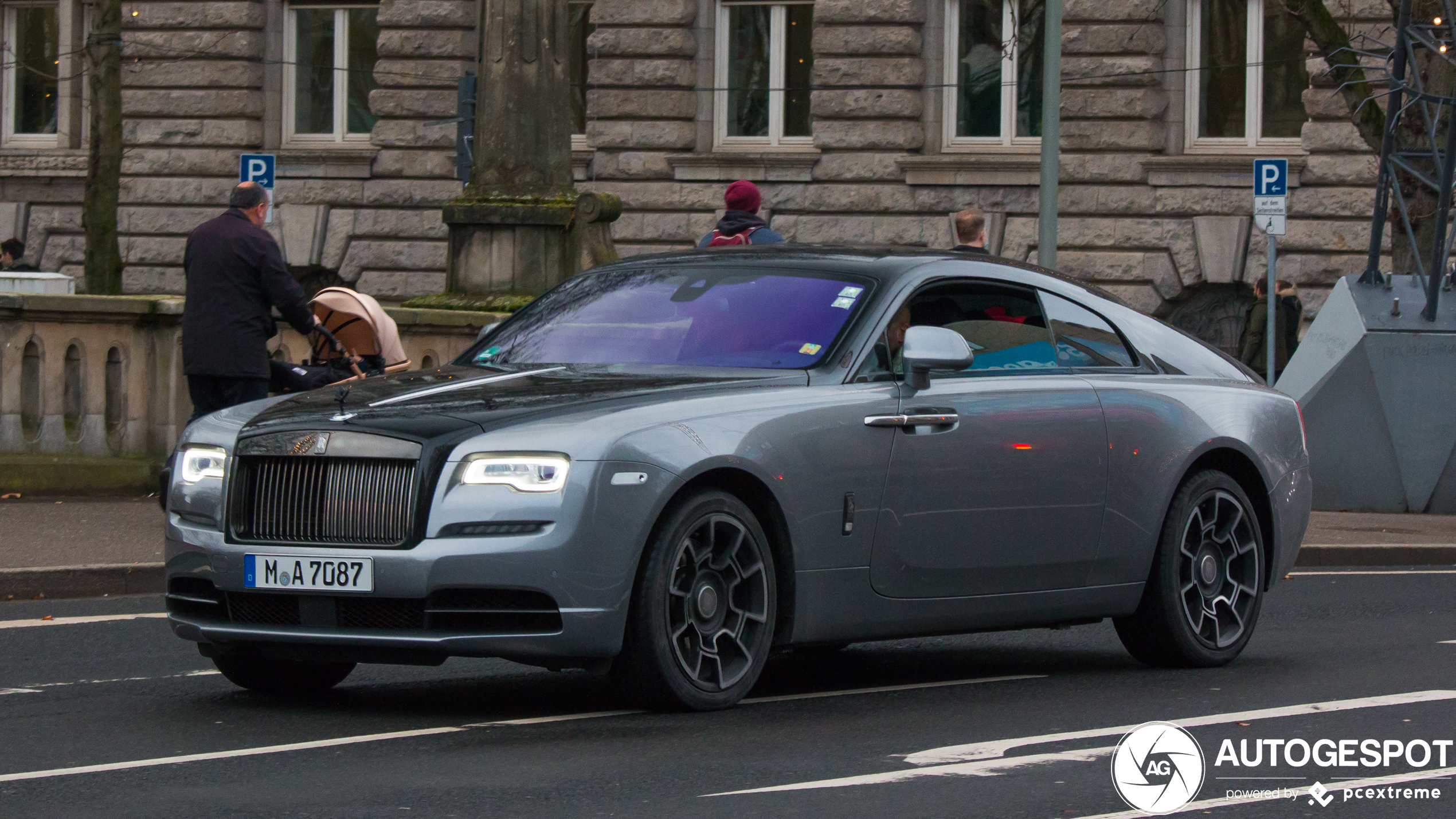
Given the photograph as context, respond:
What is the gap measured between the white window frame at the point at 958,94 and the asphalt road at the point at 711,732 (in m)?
19.6

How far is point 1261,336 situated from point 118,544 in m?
15.5

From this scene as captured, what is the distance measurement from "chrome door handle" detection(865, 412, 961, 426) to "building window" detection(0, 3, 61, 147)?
94.6ft

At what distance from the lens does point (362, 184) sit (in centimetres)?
3084

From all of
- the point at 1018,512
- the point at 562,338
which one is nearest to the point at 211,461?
the point at 562,338

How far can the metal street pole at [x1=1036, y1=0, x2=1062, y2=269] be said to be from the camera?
19.1 metres

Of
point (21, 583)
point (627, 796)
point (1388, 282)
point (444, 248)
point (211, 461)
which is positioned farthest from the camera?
point (444, 248)

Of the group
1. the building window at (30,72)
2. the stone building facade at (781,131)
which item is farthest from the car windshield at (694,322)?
the building window at (30,72)

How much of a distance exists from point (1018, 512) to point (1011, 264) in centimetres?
110

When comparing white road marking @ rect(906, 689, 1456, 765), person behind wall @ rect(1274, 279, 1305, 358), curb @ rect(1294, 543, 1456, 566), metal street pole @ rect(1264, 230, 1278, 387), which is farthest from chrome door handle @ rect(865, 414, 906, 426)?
person behind wall @ rect(1274, 279, 1305, 358)

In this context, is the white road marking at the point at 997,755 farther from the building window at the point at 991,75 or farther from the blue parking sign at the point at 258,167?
the building window at the point at 991,75

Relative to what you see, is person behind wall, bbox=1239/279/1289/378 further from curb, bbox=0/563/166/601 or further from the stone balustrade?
curb, bbox=0/563/166/601

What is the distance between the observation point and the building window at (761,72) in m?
29.5

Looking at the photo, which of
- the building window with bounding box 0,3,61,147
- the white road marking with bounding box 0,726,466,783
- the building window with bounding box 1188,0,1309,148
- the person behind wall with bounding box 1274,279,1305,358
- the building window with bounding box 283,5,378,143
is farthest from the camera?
the building window with bounding box 0,3,61,147

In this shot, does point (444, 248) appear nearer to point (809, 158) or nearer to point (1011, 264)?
point (809, 158)
